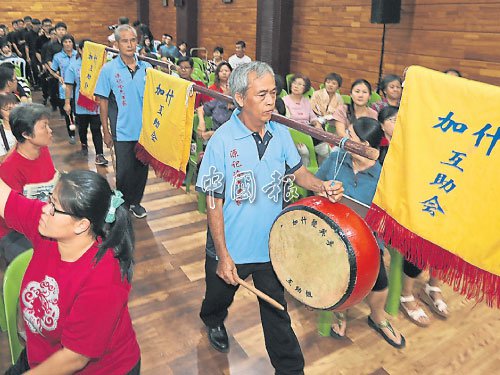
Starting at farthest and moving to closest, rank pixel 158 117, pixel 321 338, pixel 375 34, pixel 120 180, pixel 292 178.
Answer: pixel 375 34 → pixel 120 180 → pixel 158 117 → pixel 321 338 → pixel 292 178

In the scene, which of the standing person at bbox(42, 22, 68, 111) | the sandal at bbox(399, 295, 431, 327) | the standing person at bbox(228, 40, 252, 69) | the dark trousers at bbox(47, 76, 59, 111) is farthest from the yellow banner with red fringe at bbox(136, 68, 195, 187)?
the standing person at bbox(228, 40, 252, 69)

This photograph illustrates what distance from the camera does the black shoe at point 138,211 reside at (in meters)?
3.91

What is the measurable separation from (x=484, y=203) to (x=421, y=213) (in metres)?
0.23

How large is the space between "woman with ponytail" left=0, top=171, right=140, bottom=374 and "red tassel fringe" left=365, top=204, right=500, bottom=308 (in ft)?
3.01

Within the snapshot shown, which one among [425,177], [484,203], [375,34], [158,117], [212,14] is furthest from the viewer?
[212,14]

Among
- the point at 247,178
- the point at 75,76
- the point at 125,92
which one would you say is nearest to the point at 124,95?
the point at 125,92

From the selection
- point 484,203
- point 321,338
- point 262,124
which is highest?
point 262,124

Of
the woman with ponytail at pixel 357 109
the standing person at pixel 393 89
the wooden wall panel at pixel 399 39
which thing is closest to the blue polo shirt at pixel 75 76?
the woman with ponytail at pixel 357 109

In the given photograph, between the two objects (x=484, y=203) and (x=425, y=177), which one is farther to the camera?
(x=425, y=177)

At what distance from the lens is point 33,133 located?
88.7 inches

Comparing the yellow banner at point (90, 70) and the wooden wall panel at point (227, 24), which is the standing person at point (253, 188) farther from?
the wooden wall panel at point (227, 24)

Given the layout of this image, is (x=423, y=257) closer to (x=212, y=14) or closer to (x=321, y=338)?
(x=321, y=338)

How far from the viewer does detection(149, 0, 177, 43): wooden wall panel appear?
37.3 feet

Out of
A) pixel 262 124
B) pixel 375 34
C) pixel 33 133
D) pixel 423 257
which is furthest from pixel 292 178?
pixel 375 34
